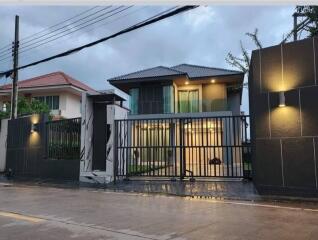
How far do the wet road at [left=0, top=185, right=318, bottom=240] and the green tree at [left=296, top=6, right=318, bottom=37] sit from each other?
1084 cm

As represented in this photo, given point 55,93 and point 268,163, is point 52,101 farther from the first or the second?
point 268,163

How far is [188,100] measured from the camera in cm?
2948

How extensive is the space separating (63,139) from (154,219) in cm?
975

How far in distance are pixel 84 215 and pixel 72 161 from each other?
7.97 m

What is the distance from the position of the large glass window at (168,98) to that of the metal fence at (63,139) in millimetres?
13620

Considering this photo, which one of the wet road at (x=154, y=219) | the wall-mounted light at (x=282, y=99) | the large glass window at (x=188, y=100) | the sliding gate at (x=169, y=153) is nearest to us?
the wet road at (x=154, y=219)

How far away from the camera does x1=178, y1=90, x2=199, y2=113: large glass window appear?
28812 millimetres

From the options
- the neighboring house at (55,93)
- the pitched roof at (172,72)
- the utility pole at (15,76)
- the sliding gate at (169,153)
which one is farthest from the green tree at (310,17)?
the neighboring house at (55,93)

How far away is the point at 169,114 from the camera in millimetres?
28359

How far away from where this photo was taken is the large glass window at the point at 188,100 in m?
28.8

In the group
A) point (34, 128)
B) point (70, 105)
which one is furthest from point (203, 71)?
point (34, 128)

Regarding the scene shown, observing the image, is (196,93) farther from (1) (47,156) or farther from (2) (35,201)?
(2) (35,201)

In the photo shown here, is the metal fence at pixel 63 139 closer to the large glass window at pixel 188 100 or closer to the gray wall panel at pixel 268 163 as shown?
the gray wall panel at pixel 268 163

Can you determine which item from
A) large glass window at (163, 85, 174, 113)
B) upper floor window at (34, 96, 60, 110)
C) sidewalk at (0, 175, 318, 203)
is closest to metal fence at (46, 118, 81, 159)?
sidewalk at (0, 175, 318, 203)
